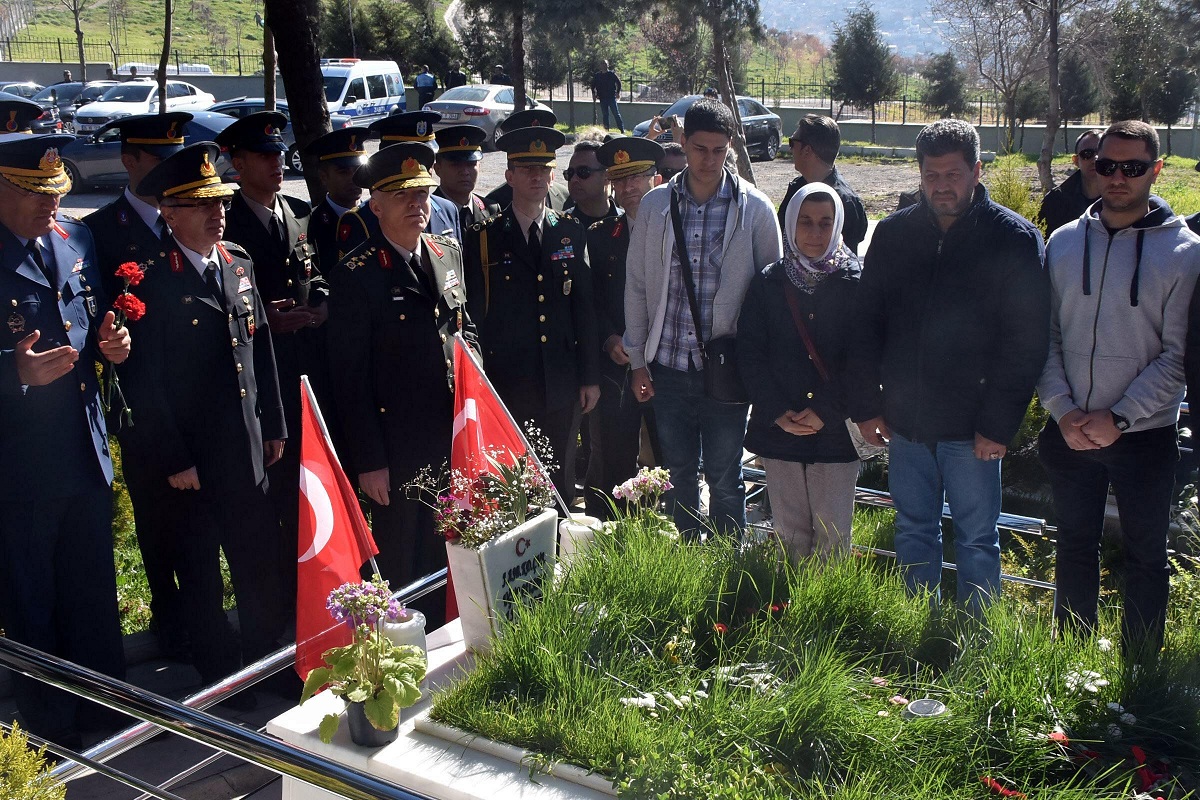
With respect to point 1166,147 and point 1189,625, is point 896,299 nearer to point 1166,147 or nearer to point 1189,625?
point 1189,625

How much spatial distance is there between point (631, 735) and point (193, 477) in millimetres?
2458

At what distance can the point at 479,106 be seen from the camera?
2936cm

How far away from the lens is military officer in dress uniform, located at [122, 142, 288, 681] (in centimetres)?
438

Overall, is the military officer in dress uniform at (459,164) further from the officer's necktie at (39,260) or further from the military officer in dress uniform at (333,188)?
the officer's necktie at (39,260)

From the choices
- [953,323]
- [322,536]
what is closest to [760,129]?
[953,323]

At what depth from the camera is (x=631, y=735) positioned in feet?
8.98

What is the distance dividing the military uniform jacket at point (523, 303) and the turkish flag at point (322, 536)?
62.4 inches

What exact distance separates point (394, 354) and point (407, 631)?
66.4 inches

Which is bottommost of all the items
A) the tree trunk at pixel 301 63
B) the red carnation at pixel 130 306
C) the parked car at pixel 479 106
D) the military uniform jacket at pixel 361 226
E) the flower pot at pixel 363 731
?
the flower pot at pixel 363 731

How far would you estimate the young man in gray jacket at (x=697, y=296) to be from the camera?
481 cm

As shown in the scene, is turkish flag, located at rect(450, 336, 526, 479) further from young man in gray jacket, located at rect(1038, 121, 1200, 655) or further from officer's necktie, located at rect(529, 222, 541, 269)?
young man in gray jacket, located at rect(1038, 121, 1200, 655)

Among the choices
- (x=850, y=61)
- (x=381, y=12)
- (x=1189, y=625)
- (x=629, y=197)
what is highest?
(x=381, y=12)

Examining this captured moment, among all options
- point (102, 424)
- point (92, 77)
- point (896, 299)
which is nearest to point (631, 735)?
point (896, 299)

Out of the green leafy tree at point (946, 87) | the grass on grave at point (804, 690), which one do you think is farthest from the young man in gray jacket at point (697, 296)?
the green leafy tree at point (946, 87)
